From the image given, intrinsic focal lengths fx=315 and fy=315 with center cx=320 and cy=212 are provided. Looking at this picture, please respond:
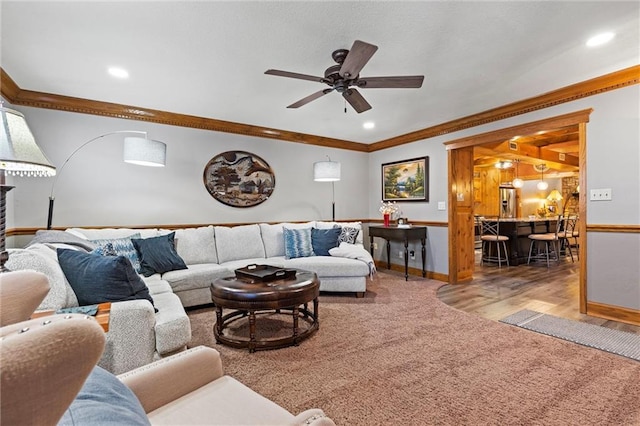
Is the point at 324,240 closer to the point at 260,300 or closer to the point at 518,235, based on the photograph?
the point at 260,300

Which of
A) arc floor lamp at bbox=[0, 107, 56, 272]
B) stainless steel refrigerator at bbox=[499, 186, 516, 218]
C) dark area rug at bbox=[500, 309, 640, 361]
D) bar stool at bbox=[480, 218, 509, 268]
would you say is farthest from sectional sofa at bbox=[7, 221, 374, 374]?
stainless steel refrigerator at bbox=[499, 186, 516, 218]

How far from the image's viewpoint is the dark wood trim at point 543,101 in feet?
10.1

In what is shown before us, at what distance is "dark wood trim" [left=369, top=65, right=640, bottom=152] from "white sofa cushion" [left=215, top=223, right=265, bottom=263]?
10.3 ft

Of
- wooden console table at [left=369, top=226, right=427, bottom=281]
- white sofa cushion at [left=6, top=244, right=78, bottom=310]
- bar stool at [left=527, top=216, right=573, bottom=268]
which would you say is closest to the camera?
white sofa cushion at [left=6, top=244, right=78, bottom=310]

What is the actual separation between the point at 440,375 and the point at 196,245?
3.14 m

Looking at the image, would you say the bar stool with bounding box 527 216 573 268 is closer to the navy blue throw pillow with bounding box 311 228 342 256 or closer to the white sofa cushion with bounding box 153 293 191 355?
the navy blue throw pillow with bounding box 311 228 342 256

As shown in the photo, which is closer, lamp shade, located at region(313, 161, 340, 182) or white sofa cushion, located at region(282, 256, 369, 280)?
white sofa cushion, located at region(282, 256, 369, 280)

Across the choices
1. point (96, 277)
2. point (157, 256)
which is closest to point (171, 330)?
point (96, 277)

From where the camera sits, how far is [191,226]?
4.51m

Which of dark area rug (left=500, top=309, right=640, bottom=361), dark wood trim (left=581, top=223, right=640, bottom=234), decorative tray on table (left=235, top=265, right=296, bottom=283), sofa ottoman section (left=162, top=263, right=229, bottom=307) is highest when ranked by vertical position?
dark wood trim (left=581, top=223, right=640, bottom=234)

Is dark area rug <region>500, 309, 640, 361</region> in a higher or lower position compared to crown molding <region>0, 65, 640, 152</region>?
lower

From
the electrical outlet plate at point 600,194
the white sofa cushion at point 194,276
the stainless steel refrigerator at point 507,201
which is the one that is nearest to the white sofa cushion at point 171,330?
the white sofa cushion at point 194,276

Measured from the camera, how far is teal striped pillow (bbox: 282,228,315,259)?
4375 mm

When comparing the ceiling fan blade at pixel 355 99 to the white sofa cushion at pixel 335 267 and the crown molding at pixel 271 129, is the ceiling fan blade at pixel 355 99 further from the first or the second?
the crown molding at pixel 271 129
